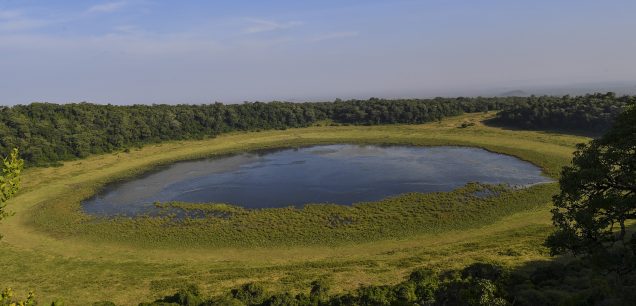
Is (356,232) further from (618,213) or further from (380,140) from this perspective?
(380,140)

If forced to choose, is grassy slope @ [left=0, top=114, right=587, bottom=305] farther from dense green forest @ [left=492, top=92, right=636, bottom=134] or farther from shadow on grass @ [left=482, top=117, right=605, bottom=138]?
dense green forest @ [left=492, top=92, right=636, bottom=134]

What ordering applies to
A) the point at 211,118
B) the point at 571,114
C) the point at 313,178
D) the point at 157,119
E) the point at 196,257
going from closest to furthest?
the point at 196,257
the point at 313,178
the point at 571,114
the point at 157,119
the point at 211,118

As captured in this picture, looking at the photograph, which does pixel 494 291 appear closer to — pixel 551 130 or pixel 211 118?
pixel 551 130

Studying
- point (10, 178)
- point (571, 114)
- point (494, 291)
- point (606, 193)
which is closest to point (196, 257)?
point (494, 291)

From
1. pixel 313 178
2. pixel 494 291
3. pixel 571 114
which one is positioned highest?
pixel 571 114

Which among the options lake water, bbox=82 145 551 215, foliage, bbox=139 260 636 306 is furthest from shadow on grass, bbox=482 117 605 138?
foliage, bbox=139 260 636 306

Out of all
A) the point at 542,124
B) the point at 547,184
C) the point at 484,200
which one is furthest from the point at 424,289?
the point at 542,124
